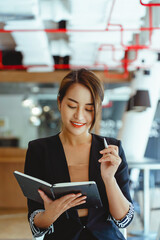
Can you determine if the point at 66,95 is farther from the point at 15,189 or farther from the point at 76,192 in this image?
the point at 15,189

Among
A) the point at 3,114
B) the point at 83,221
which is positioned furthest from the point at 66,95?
the point at 3,114

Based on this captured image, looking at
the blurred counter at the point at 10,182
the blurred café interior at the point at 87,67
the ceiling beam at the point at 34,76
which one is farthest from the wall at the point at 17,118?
the blurred counter at the point at 10,182

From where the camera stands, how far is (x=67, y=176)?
1.74 m

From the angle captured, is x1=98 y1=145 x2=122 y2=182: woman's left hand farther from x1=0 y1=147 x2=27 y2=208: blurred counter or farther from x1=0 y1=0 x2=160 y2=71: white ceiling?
x1=0 y1=147 x2=27 y2=208: blurred counter

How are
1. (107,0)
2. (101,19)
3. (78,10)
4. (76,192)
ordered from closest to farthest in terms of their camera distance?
1. (76,192)
2. (107,0)
3. (78,10)
4. (101,19)

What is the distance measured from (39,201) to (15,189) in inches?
206

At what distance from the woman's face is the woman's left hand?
0.67 feet

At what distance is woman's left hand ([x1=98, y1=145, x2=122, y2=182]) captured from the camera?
1597mm

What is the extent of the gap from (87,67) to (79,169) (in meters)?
5.12

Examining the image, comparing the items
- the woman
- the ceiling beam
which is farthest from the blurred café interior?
the woman

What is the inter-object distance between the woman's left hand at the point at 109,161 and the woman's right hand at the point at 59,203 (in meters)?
0.16

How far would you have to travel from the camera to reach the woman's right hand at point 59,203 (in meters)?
1.55

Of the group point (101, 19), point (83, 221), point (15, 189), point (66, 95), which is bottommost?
point (15, 189)

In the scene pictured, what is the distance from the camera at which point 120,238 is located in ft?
5.70
